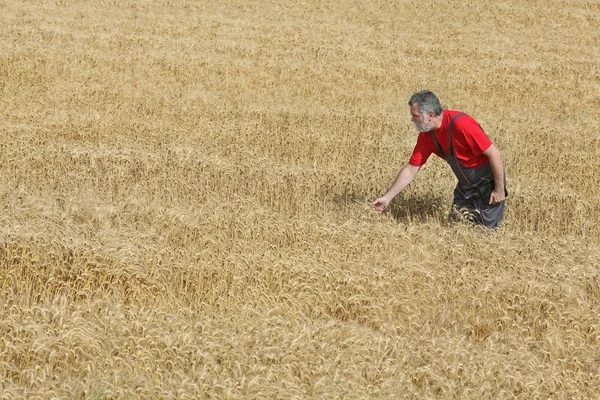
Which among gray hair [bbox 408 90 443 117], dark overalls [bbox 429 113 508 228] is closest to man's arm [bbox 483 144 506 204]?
dark overalls [bbox 429 113 508 228]

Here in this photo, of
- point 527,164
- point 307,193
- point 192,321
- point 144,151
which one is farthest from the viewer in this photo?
point 527,164

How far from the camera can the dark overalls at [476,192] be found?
6410mm

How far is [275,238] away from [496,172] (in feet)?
5.76

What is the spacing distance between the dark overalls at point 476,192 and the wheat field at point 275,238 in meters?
0.25

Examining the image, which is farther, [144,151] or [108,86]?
[108,86]

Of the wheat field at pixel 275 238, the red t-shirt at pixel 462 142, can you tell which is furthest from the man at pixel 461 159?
the wheat field at pixel 275 238

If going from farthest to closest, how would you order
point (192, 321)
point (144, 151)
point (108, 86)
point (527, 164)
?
1. point (108, 86)
2. point (527, 164)
3. point (144, 151)
4. point (192, 321)

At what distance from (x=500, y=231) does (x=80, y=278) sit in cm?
321

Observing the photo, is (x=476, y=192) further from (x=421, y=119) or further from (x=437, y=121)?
(x=421, y=119)

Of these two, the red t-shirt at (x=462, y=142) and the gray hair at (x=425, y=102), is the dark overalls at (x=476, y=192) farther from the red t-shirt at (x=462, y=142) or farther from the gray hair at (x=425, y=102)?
the gray hair at (x=425, y=102)

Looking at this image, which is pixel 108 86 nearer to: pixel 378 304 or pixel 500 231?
pixel 500 231

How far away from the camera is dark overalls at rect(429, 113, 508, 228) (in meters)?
6.41

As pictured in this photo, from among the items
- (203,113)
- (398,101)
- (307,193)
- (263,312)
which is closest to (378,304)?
(263,312)

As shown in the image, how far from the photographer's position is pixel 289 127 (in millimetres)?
10656
